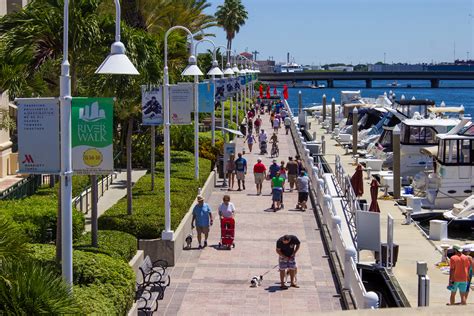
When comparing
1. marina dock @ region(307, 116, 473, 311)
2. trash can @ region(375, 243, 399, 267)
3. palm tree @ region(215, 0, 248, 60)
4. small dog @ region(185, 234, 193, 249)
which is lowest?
marina dock @ region(307, 116, 473, 311)

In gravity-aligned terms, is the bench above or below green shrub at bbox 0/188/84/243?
below

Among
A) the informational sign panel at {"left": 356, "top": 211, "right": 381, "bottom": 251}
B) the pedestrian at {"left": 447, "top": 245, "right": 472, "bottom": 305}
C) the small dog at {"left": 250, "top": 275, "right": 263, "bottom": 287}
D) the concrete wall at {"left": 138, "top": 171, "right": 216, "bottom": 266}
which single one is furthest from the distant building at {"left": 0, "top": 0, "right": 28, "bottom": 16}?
the pedestrian at {"left": 447, "top": 245, "right": 472, "bottom": 305}

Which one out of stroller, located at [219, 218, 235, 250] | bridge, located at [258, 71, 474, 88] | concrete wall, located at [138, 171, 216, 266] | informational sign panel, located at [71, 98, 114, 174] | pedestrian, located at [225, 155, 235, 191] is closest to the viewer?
informational sign panel, located at [71, 98, 114, 174]

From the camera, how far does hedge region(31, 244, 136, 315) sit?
38.8ft

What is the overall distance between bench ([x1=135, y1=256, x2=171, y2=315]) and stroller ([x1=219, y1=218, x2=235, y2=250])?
290 centimetres

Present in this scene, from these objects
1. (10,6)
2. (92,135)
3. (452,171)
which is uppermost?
(10,6)

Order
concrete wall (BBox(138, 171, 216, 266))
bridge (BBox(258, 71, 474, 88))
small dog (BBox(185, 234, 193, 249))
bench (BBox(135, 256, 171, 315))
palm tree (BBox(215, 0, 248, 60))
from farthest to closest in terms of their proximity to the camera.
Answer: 1. bridge (BBox(258, 71, 474, 88))
2. palm tree (BBox(215, 0, 248, 60))
3. small dog (BBox(185, 234, 193, 249))
4. concrete wall (BBox(138, 171, 216, 266))
5. bench (BBox(135, 256, 171, 315))

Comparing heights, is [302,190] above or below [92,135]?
below

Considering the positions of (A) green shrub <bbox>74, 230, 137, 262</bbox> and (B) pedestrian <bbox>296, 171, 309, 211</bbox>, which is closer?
(A) green shrub <bbox>74, 230, 137, 262</bbox>

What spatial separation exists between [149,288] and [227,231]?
165 inches

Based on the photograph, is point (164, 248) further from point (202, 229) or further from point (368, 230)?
point (368, 230)

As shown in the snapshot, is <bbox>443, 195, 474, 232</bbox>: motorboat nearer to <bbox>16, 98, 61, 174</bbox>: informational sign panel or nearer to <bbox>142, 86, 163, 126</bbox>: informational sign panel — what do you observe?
<bbox>142, 86, 163, 126</bbox>: informational sign panel

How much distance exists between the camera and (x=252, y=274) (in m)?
17.5

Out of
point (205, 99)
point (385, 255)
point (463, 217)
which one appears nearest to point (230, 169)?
point (205, 99)
